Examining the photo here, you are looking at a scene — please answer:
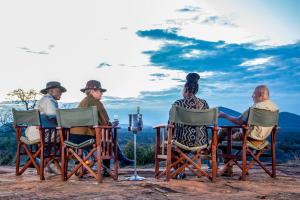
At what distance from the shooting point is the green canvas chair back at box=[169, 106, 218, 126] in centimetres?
556

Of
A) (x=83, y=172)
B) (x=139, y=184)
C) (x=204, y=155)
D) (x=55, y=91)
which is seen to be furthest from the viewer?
(x=55, y=91)

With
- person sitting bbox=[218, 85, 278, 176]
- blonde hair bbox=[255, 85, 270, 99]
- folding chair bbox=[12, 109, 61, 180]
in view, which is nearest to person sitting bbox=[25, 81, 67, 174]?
folding chair bbox=[12, 109, 61, 180]

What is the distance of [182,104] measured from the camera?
19.6ft

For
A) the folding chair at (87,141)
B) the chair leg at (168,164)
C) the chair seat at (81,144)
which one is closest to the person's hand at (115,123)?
the folding chair at (87,141)

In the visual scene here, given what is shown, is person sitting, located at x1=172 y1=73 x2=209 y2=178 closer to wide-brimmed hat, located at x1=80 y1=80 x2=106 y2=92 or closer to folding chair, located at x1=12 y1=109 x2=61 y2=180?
wide-brimmed hat, located at x1=80 y1=80 x2=106 y2=92

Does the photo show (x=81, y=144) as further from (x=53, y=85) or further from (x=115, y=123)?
(x=53, y=85)

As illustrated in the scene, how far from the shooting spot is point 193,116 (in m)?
5.59

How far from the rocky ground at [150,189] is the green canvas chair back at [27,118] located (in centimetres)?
75

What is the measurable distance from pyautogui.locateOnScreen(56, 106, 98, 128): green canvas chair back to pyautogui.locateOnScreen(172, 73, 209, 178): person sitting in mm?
1092

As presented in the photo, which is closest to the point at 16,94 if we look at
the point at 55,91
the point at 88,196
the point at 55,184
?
the point at 55,91

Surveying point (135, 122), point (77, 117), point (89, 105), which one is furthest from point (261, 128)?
point (77, 117)

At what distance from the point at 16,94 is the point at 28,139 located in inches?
390

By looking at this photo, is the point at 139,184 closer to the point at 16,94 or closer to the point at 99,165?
the point at 99,165

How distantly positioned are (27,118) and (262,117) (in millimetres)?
3122
